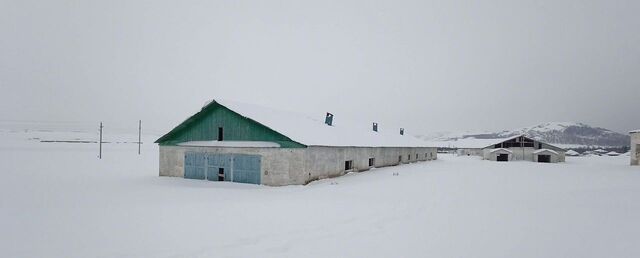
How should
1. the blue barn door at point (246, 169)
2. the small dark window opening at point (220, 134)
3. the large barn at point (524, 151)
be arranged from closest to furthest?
the blue barn door at point (246, 169) < the small dark window opening at point (220, 134) < the large barn at point (524, 151)

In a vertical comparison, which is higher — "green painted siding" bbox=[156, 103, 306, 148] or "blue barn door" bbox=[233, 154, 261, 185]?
"green painted siding" bbox=[156, 103, 306, 148]

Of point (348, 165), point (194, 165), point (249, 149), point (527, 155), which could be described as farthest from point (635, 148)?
point (194, 165)

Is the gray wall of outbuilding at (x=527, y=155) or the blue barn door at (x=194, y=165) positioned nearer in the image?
the blue barn door at (x=194, y=165)

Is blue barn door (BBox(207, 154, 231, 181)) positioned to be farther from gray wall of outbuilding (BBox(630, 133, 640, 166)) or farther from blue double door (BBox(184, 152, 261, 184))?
gray wall of outbuilding (BBox(630, 133, 640, 166))

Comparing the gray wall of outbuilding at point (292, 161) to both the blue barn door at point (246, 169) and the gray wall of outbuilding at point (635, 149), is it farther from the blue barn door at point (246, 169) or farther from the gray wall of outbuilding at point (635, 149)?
the gray wall of outbuilding at point (635, 149)

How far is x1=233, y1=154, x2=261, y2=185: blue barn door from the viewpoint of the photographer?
843 inches

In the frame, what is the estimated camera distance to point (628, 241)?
8977mm

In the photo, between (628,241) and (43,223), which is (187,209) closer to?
(43,223)

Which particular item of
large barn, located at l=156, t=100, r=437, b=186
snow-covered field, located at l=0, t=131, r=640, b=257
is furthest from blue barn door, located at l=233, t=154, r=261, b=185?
snow-covered field, located at l=0, t=131, r=640, b=257

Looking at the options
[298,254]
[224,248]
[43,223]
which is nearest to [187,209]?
[43,223]

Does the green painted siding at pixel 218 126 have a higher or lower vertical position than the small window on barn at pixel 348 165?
higher

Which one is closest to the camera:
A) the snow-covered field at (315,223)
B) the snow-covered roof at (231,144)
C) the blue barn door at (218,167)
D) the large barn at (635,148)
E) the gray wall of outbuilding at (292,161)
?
the snow-covered field at (315,223)

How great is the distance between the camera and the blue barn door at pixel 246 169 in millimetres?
21422

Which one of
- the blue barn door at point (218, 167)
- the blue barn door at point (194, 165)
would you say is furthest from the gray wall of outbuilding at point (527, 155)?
the blue barn door at point (194, 165)
